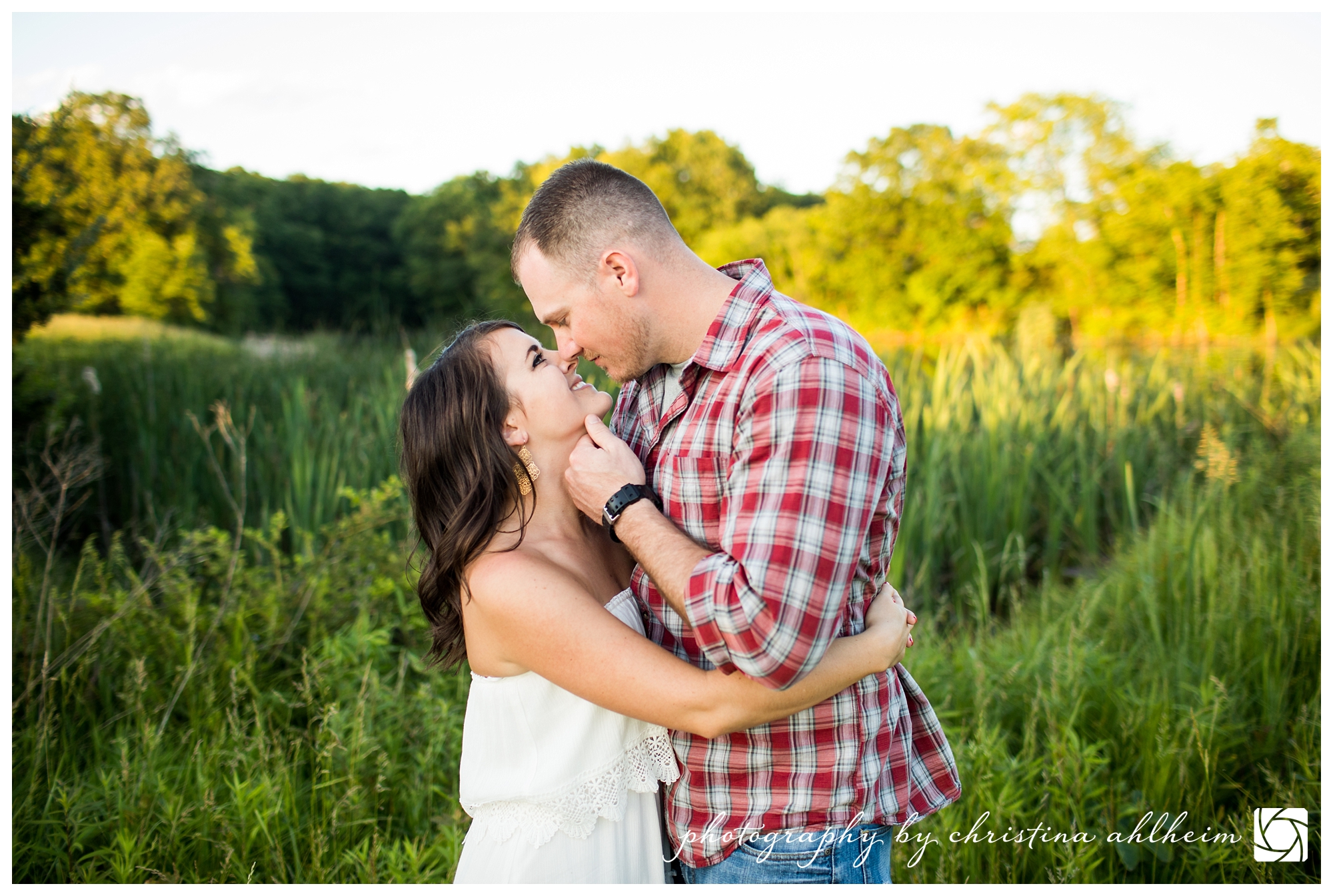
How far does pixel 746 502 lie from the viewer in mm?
1343

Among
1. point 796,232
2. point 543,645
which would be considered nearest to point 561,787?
point 543,645

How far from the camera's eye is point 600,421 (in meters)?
1.85

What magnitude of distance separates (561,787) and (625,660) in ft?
1.17

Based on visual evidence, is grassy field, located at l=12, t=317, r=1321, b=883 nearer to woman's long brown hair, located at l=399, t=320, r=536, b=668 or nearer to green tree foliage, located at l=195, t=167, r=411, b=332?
woman's long brown hair, located at l=399, t=320, r=536, b=668

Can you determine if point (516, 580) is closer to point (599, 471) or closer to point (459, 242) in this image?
point (599, 471)

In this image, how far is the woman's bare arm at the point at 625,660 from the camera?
4.70 feet

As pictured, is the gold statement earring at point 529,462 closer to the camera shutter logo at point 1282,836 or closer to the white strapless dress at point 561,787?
the white strapless dress at point 561,787

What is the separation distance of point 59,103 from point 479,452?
21.6 feet

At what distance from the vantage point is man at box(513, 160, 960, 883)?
4.26 feet

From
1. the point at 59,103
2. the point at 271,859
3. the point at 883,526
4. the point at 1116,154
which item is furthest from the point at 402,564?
the point at 1116,154

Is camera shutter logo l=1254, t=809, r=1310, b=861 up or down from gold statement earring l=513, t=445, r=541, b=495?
down

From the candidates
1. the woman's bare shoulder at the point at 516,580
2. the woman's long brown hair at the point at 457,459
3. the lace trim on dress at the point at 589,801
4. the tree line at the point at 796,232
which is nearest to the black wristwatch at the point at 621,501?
the woman's bare shoulder at the point at 516,580

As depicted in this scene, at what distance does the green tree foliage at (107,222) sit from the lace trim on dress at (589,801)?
4548mm

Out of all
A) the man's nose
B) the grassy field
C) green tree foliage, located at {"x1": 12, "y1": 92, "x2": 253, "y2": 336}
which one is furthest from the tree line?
the man's nose
